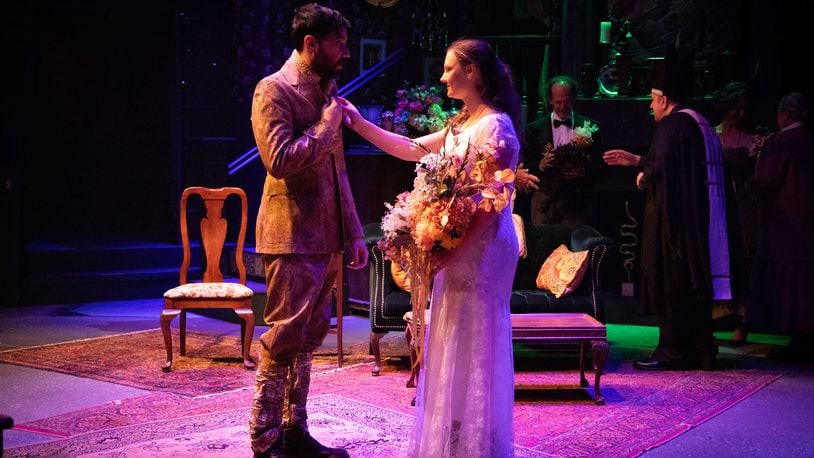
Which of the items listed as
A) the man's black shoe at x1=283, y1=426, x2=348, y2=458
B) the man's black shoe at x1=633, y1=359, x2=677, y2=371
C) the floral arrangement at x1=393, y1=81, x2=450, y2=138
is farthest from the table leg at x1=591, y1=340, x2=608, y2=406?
the floral arrangement at x1=393, y1=81, x2=450, y2=138

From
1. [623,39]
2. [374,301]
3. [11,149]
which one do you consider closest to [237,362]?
[374,301]

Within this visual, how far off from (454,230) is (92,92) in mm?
8628

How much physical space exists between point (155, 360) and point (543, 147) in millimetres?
3422

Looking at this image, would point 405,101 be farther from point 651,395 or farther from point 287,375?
point 287,375

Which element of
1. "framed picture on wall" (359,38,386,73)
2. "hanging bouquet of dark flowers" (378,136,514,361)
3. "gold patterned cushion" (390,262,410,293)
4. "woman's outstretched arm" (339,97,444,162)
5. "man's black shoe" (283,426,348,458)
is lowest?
"man's black shoe" (283,426,348,458)

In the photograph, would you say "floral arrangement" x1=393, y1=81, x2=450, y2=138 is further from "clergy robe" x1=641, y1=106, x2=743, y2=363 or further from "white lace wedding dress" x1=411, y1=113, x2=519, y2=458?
"white lace wedding dress" x1=411, y1=113, x2=519, y2=458

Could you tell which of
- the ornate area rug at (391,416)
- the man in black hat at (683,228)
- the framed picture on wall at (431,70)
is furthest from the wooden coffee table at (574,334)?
the framed picture on wall at (431,70)

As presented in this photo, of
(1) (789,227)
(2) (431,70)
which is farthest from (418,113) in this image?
(2) (431,70)

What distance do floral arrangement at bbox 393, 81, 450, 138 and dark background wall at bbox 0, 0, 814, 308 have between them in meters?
2.39

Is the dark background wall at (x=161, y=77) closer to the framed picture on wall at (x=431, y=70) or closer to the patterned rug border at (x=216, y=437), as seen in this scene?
the framed picture on wall at (x=431, y=70)

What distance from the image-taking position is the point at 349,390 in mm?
5766

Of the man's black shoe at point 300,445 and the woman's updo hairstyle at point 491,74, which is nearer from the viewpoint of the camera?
the woman's updo hairstyle at point 491,74

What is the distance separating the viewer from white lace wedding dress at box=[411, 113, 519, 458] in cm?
388

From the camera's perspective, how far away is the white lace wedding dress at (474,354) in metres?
3.88
